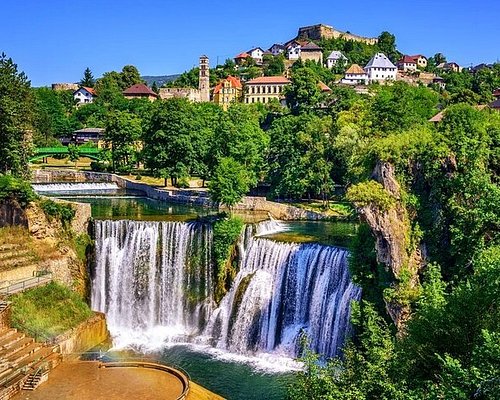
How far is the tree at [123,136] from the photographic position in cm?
5706

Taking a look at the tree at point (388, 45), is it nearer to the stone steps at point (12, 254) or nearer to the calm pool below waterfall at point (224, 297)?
the calm pool below waterfall at point (224, 297)

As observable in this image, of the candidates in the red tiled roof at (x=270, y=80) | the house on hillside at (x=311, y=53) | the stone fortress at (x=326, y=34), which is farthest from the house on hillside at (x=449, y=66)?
the red tiled roof at (x=270, y=80)

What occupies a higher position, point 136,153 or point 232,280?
point 136,153

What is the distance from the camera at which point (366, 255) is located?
76.1 ft

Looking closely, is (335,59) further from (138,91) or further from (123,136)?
(123,136)

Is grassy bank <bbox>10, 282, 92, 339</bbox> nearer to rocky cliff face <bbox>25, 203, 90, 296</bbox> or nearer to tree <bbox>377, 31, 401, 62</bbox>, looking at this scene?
rocky cliff face <bbox>25, 203, 90, 296</bbox>

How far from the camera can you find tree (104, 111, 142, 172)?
57062 millimetres

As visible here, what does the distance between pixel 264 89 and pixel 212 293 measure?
67.3 meters

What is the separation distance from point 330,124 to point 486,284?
32920 millimetres

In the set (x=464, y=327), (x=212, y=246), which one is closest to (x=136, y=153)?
(x=212, y=246)

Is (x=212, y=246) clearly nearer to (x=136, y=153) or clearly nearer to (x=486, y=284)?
(x=486, y=284)

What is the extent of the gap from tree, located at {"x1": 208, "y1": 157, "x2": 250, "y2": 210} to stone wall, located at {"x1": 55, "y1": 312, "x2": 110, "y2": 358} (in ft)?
29.9

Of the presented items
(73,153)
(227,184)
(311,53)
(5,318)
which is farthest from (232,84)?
(5,318)

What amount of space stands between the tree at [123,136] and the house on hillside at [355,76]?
47611 mm
